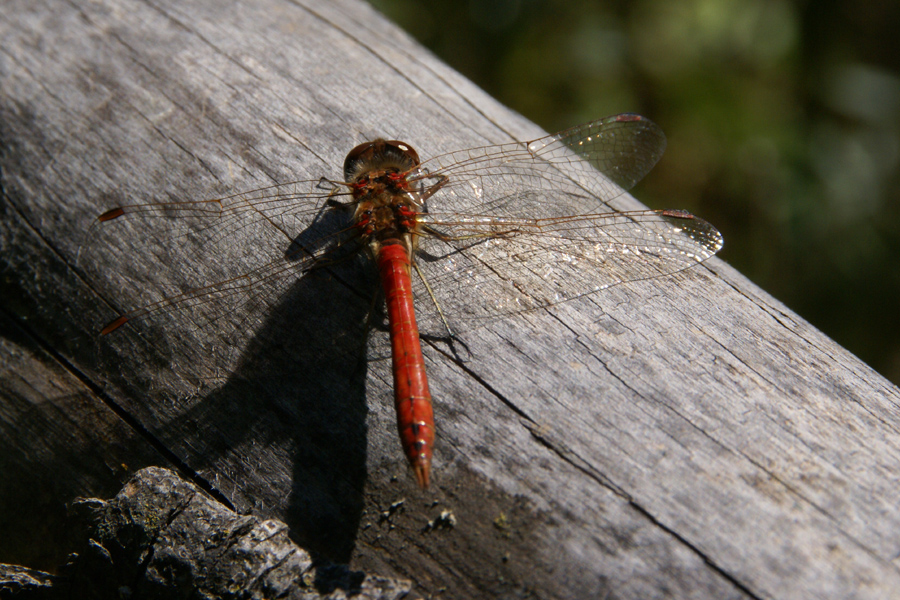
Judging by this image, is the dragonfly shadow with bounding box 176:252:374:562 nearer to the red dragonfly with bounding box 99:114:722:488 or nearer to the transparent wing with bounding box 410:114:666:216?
the red dragonfly with bounding box 99:114:722:488

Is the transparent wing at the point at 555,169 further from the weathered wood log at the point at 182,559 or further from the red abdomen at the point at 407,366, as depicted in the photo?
the weathered wood log at the point at 182,559

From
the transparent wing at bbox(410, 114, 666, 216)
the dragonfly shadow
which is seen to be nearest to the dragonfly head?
the transparent wing at bbox(410, 114, 666, 216)

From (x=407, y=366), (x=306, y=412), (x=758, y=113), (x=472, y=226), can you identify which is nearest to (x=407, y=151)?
(x=472, y=226)

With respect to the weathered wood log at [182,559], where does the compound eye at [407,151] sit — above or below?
above

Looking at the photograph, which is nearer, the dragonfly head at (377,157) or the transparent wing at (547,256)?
the transparent wing at (547,256)

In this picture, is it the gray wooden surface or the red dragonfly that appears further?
the red dragonfly

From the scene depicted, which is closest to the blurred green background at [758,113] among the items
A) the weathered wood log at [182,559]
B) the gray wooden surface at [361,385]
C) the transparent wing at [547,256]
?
the gray wooden surface at [361,385]

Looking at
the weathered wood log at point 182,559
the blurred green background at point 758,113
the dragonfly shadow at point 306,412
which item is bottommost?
the weathered wood log at point 182,559
